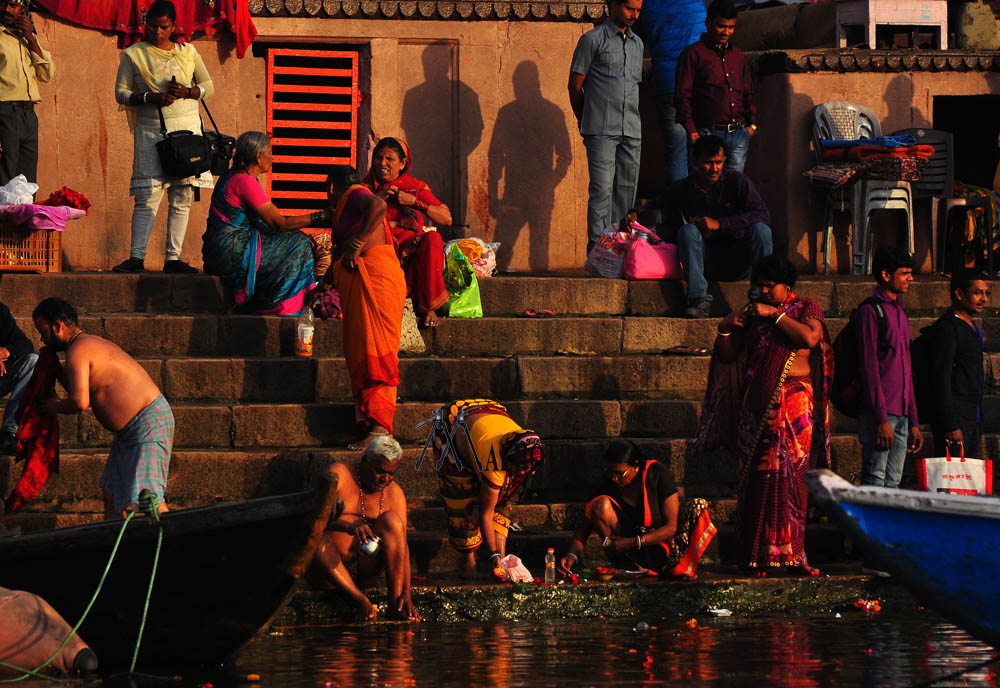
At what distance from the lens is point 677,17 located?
1431cm

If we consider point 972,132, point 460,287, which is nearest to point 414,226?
point 460,287

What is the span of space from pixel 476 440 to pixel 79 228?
5.41 m

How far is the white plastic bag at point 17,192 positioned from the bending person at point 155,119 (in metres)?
0.77

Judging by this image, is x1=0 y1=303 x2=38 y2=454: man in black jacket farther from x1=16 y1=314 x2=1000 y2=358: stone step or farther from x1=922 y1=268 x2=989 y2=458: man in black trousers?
x1=922 y1=268 x2=989 y2=458: man in black trousers

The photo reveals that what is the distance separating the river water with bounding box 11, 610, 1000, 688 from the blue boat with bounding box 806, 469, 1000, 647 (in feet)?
1.13

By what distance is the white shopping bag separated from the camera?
29.5ft

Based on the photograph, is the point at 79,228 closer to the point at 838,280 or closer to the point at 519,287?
the point at 519,287

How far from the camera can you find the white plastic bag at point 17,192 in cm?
1122

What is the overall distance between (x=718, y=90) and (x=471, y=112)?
90.8 inches

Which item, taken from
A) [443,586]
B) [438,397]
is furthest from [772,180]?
[443,586]

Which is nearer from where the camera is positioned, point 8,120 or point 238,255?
point 238,255

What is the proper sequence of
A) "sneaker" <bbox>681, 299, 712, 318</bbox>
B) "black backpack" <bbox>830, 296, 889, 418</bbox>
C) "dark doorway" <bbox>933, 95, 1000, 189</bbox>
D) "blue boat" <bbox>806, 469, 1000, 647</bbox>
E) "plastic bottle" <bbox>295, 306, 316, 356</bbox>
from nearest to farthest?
"blue boat" <bbox>806, 469, 1000, 647</bbox>
"black backpack" <bbox>830, 296, 889, 418</bbox>
"plastic bottle" <bbox>295, 306, 316, 356</bbox>
"sneaker" <bbox>681, 299, 712, 318</bbox>
"dark doorway" <bbox>933, 95, 1000, 189</bbox>

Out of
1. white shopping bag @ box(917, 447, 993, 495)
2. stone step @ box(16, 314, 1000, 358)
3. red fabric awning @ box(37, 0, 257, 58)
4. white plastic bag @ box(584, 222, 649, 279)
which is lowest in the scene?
white shopping bag @ box(917, 447, 993, 495)

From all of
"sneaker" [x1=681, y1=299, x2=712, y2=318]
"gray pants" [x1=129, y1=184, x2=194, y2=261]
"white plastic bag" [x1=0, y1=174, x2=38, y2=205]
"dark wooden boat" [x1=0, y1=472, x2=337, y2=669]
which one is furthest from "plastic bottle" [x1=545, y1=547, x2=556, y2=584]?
"white plastic bag" [x1=0, y1=174, x2=38, y2=205]
